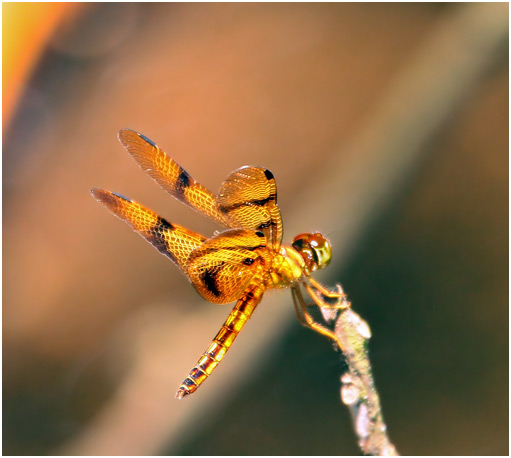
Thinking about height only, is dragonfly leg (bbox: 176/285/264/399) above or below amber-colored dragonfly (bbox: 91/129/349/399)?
below

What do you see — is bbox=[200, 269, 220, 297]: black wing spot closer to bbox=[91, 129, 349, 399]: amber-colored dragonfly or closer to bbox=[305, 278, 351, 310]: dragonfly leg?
bbox=[91, 129, 349, 399]: amber-colored dragonfly

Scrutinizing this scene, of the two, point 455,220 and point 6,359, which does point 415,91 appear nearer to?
point 455,220

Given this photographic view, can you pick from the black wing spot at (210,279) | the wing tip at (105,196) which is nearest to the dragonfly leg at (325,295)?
the black wing spot at (210,279)

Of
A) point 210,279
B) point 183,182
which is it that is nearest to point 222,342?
point 210,279

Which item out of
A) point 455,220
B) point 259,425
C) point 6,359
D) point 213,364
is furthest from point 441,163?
point 6,359

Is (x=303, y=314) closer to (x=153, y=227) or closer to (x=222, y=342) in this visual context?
(x=222, y=342)

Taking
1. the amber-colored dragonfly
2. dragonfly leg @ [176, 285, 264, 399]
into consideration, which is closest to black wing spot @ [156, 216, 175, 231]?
the amber-colored dragonfly
